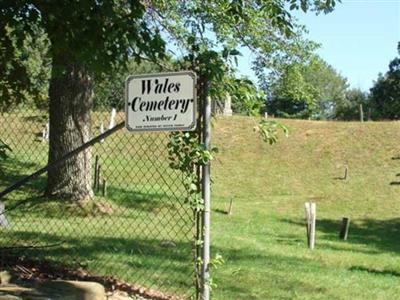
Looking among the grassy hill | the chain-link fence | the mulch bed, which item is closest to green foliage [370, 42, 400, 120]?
the grassy hill

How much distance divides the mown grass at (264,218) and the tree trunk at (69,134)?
0.50 m

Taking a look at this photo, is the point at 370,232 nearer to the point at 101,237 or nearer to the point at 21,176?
the point at 21,176

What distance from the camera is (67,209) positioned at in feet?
38.7

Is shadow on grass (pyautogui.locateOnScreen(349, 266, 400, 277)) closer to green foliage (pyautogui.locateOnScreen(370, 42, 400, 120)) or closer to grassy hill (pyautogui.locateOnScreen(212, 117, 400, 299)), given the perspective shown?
grassy hill (pyautogui.locateOnScreen(212, 117, 400, 299))

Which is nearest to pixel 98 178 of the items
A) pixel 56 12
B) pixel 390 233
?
pixel 390 233

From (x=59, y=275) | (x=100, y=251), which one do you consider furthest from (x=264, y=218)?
(x=59, y=275)

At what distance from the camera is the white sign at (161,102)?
187 inches

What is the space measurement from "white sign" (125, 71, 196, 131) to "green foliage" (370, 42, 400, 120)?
6416 cm

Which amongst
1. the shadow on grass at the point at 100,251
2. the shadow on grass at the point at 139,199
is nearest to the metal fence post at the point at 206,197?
the shadow on grass at the point at 100,251

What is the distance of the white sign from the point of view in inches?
187

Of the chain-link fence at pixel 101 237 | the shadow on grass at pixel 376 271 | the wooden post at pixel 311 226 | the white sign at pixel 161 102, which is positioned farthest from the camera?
the wooden post at pixel 311 226

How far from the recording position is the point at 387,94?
73.1 meters

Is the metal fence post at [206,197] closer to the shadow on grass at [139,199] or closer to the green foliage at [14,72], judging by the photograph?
the green foliage at [14,72]

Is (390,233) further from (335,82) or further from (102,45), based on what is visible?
(335,82)
